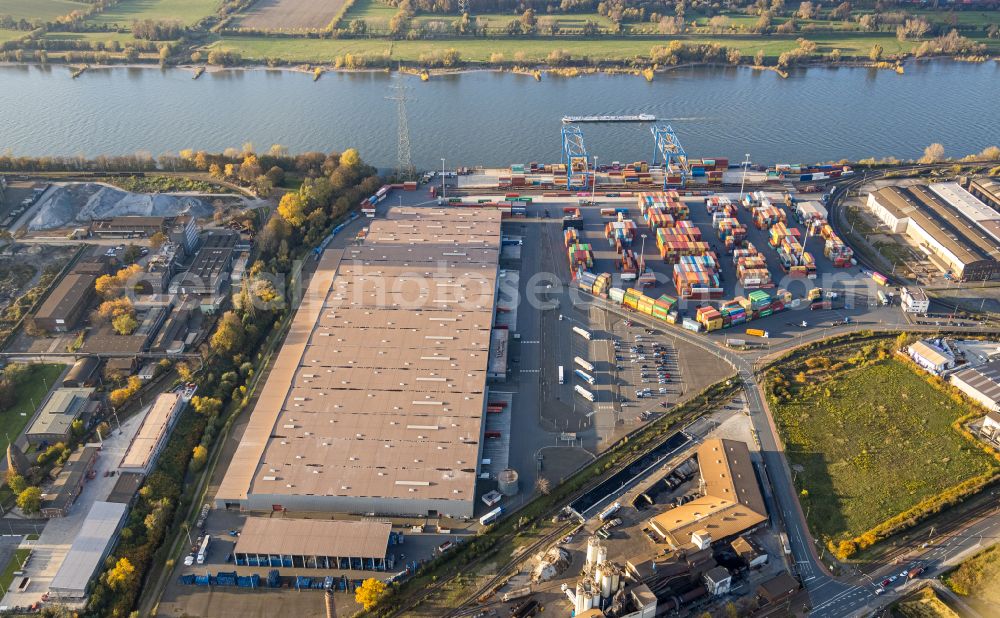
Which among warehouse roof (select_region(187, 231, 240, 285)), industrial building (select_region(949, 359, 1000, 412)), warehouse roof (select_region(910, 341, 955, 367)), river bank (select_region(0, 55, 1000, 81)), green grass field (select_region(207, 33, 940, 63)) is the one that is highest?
green grass field (select_region(207, 33, 940, 63))

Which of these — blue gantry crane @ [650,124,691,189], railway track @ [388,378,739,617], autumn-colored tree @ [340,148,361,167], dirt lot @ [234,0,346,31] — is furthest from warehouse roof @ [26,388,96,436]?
dirt lot @ [234,0,346,31]

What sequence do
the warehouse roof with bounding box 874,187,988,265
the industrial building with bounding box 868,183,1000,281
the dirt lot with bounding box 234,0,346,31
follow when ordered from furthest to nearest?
the dirt lot with bounding box 234,0,346,31 → the warehouse roof with bounding box 874,187,988,265 → the industrial building with bounding box 868,183,1000,281

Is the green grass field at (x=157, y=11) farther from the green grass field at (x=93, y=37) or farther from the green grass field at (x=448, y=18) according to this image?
the green grass field at (x=448, y=18)

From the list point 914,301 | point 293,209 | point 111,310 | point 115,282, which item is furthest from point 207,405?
point 914,301

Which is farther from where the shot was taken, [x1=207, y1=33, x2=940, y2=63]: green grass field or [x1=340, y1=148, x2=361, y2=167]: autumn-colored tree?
[x1=207, y1=33, x2=940, y2=63]: green grass field

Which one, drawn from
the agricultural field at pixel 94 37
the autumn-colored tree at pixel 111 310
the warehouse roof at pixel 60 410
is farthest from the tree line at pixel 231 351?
the agricultural field at pixel 94 37

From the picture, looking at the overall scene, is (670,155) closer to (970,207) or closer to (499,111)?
(970,207)

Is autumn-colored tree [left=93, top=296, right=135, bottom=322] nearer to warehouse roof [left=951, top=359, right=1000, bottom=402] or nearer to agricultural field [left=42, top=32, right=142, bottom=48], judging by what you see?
warehouse roof [left=951, top=359, right=1000, bottom=402]
